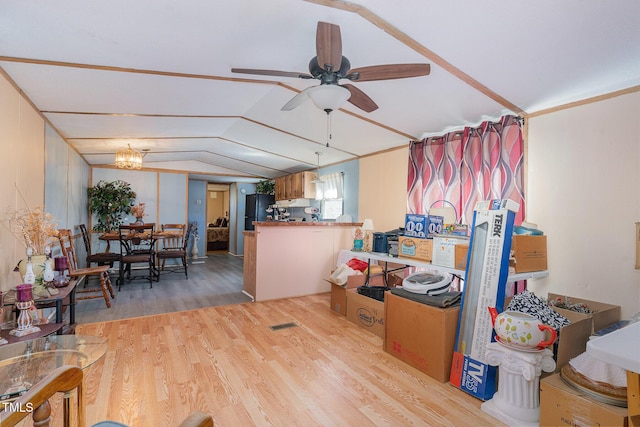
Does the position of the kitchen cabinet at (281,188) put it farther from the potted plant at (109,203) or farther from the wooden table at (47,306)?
the wooden table at (47,306)

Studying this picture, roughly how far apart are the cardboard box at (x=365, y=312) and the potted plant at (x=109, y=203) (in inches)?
215

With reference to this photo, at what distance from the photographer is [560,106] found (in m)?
2.71

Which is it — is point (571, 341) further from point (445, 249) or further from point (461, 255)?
point (445, 249)

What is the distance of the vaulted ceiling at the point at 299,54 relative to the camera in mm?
1746

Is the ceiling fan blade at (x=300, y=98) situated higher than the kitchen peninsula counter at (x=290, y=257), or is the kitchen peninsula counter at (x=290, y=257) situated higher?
the ceiling fan blade at (x=300, y=98)

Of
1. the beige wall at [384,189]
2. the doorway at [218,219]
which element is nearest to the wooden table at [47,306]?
the beige wall at [384,189]

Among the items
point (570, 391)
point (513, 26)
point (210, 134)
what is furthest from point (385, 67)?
point (210, 134)

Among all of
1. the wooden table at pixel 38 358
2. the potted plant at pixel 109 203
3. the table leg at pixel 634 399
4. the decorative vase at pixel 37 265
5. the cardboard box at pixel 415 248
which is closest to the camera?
the table leg at pixel 634 399

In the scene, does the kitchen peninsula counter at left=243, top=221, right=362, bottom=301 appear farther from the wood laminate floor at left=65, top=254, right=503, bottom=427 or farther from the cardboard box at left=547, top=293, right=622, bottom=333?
the cardboard box at left=547, top=293, right=622, bottom=333

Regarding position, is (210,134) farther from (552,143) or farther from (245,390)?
(552,143)

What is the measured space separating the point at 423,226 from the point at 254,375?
205 centimetres

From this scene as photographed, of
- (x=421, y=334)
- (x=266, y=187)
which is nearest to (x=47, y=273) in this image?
(x=421, y=334)

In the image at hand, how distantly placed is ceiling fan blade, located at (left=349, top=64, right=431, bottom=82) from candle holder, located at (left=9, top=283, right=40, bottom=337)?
261 centimetres

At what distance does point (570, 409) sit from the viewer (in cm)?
161
